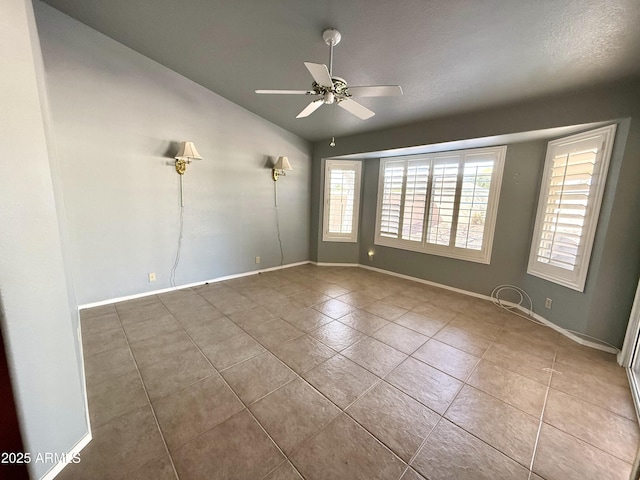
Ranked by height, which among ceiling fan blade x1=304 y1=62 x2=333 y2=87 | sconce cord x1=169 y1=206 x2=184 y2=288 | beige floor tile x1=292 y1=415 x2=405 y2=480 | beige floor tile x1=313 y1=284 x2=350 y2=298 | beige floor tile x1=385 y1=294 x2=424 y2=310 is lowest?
beige floor tile x1=292 y1=415 x2=405 y2=480

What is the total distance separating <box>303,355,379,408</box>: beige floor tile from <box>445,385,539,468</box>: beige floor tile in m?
0.62

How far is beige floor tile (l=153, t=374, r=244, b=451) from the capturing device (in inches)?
60.6

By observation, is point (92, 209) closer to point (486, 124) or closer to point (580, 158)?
point (486, 124)

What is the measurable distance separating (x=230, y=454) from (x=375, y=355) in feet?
4.63

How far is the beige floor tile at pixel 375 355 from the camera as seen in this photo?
220 centimetres

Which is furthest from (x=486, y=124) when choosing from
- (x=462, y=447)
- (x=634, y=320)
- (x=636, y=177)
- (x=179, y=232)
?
(x=179, y=232)

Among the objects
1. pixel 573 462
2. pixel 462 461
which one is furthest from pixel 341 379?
pixel 573 462

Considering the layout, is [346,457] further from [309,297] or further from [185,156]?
[185,156]

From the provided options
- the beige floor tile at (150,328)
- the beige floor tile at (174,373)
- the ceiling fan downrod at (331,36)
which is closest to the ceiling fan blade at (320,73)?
the ceiling fan downrod at (331,36)

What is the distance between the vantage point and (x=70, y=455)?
1336 mm

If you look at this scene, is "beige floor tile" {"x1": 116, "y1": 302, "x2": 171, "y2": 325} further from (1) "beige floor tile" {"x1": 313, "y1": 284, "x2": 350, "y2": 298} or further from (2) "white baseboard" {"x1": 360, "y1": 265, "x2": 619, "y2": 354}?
(2) "white baseboard" {"x1": 360, "y1": 265, "x2": 619, "y2": 354}

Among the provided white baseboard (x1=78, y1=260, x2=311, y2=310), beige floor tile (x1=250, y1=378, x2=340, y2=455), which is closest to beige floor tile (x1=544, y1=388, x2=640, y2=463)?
beige floor tile (x1=250, y1=378, x2=340, y2=455)

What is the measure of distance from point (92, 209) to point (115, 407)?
2414 mm

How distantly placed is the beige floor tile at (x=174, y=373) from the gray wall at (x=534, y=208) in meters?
3.68
